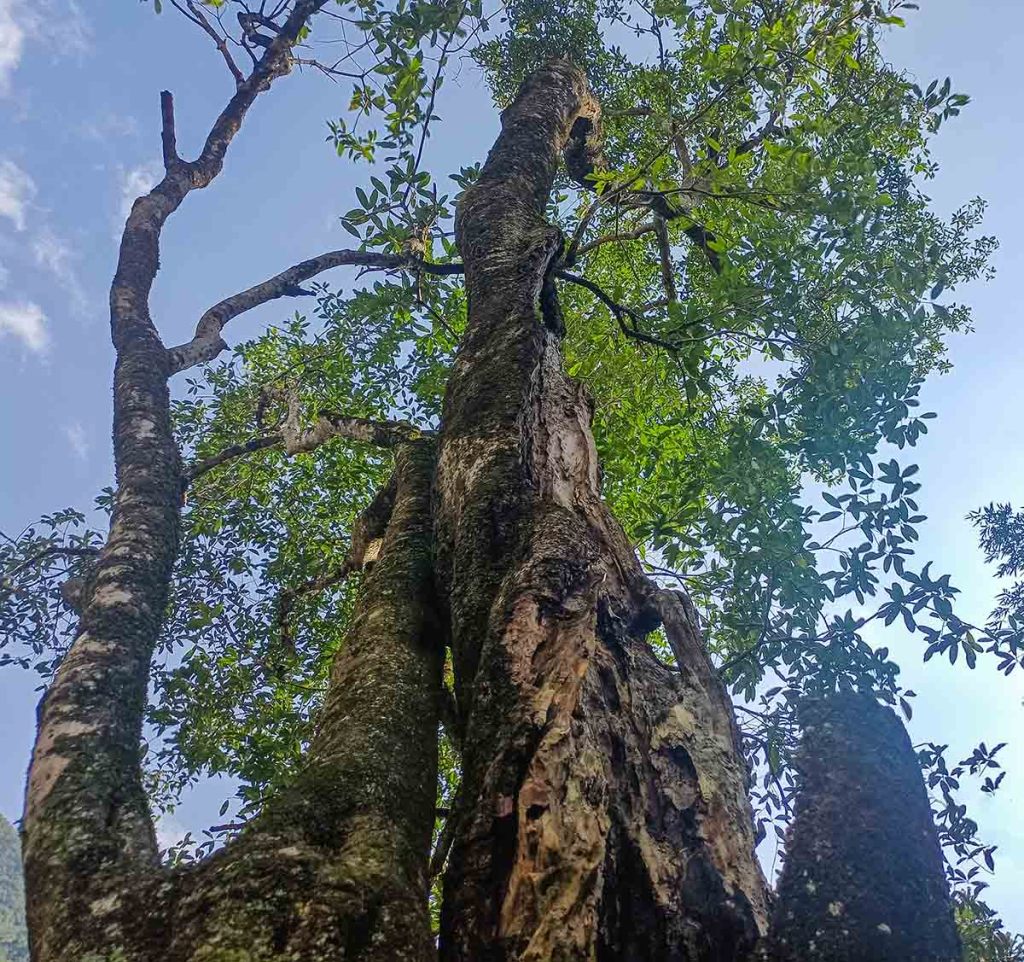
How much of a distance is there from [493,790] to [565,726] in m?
0.27

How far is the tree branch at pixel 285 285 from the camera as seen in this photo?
5.50 metres

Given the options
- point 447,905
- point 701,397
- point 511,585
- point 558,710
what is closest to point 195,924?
point 447,905

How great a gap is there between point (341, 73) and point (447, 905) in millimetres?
6954

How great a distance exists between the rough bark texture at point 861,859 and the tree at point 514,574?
0.01 meters

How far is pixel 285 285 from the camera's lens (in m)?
6.04

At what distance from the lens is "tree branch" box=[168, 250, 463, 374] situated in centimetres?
550

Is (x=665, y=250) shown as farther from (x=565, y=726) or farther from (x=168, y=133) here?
(x=565, y=726)

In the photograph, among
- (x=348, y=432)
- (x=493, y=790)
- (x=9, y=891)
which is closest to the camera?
(x=493, y=790)

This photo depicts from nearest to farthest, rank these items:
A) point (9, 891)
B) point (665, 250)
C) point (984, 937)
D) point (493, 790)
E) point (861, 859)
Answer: point (861, 859) → point (493, 790) → point (984, 937) → point (665, 250) → point (9, 891)

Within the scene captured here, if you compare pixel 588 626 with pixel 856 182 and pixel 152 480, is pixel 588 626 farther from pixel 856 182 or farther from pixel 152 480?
pixel 856 182

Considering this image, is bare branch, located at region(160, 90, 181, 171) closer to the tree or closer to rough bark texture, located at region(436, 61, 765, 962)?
the tree

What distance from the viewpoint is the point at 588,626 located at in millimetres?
2479

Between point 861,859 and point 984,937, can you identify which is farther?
point 984,937

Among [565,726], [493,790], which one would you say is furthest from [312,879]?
[565,726]
